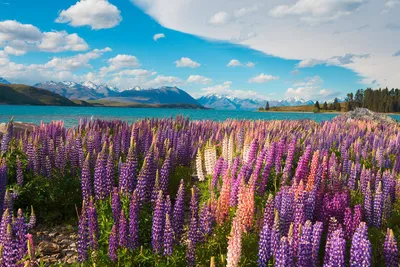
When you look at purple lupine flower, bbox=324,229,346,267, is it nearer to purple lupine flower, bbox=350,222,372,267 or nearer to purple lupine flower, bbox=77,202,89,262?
purple lupine flower, bbox=350,222,372,267

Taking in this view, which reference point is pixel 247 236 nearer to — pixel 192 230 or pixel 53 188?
pixel 192 230

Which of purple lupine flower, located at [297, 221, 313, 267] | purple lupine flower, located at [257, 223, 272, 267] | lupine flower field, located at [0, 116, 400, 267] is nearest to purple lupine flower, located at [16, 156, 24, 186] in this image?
lupine flower field, located at [0, 116, 400, 267]

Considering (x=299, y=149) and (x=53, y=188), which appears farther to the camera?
(x=299, y=149)

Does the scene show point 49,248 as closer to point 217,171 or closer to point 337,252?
point 217,171

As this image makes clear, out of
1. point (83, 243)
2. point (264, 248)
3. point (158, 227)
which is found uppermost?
point (264, 248)

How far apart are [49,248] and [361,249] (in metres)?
5.71

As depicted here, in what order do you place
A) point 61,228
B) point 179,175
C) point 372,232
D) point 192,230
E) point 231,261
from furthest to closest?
point 179,175
point 61,228
point 372,232
point 192,230
point 231,261

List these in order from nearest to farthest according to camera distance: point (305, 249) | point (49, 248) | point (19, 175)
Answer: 1. point (305, 249)
2. point (49, 248)
3. point (19, 175)

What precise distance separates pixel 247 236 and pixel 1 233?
3375 millimetres

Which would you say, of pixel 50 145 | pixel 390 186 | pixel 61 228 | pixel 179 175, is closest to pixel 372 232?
pixel 390 186

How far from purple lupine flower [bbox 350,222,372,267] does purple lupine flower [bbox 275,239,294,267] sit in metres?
0.79

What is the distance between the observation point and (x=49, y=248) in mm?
6488

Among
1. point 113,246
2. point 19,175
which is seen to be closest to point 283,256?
point 113,246

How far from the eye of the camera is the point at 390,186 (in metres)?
7.49
